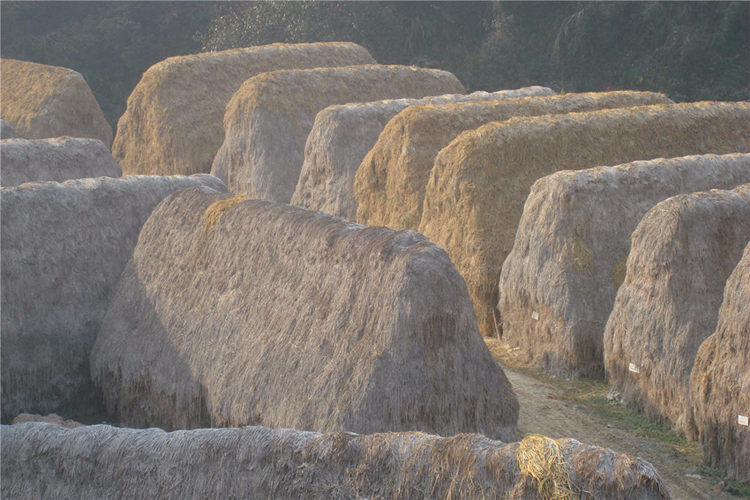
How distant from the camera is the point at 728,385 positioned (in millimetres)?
6152

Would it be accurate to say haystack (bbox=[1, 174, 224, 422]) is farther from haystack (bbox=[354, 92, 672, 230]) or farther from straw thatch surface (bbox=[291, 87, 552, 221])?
straw thatch surface (bbox=[291, 87, 552, 221])

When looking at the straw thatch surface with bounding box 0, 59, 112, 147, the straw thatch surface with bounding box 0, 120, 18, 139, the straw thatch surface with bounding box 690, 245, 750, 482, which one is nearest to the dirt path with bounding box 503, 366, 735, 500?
the straw thatch surface with bounding box 690, 245, 750, 482

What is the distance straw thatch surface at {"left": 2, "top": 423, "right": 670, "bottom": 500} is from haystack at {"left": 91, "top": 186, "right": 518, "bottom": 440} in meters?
1.45

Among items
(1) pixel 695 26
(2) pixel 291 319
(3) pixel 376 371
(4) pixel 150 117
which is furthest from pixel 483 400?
(1) pixel 695 26

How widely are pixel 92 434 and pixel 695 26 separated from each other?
25074 millimetres

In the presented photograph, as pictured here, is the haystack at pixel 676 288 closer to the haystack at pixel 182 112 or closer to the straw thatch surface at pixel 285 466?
the straw thatch surface at pixel 285 466

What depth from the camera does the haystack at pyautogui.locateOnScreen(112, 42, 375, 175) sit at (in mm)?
17562

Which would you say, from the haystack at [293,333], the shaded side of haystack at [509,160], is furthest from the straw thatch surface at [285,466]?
the shaded side of haystack at [509,160]

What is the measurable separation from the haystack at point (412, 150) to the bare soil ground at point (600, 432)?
3652 millimetres

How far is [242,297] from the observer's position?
6.95 meters

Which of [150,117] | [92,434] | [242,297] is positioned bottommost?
[92,434]

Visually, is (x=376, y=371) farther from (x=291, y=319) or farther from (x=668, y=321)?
(x=668, y=321)

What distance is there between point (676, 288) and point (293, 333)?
11.6 ft

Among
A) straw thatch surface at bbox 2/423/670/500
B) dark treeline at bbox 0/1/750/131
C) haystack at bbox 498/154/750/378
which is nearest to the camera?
straw thatch surface at bbox 2/423/670/500
